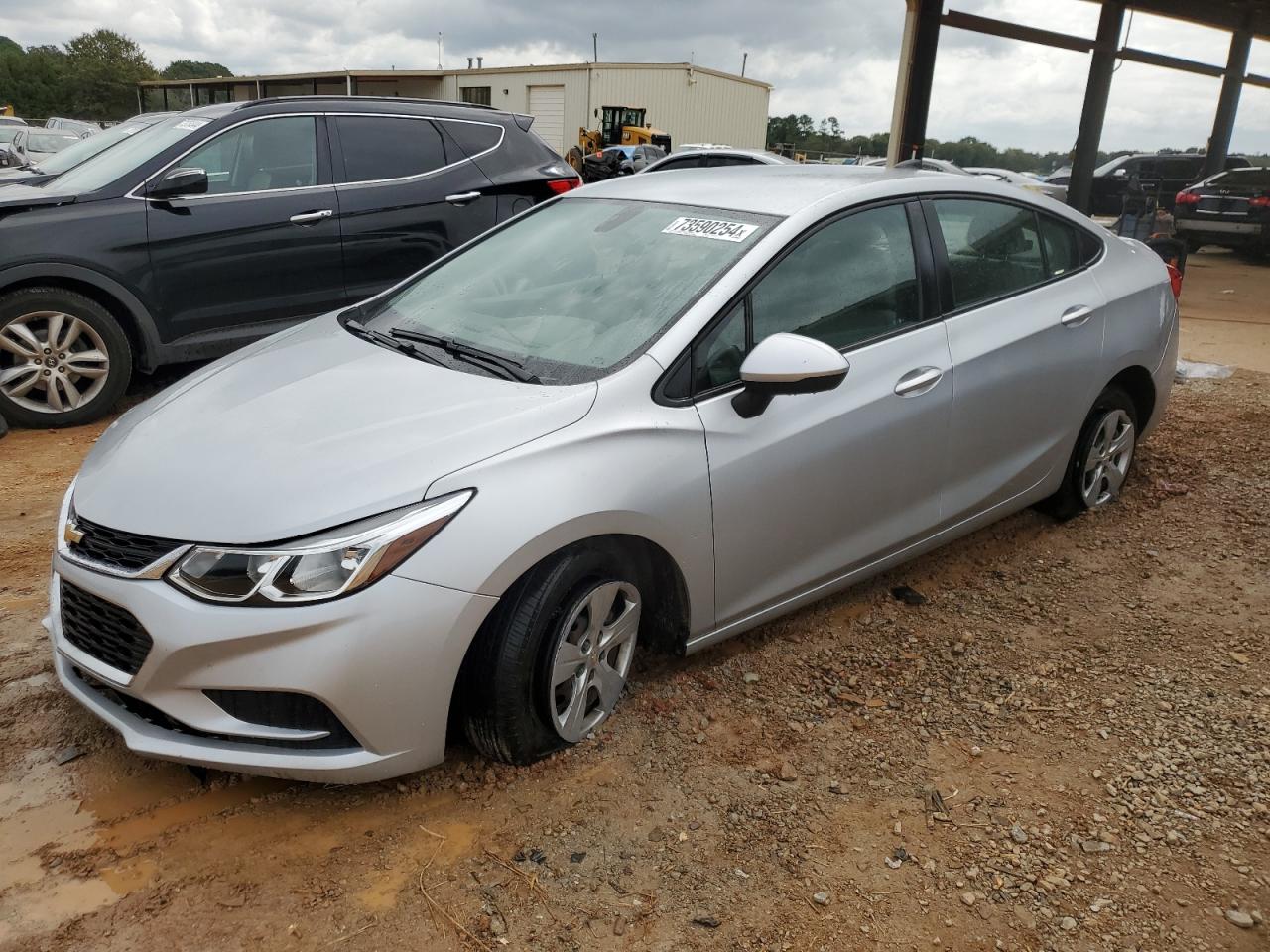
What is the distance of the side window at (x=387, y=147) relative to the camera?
6.15 meters

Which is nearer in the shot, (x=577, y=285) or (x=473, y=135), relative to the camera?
(x=577, y=285)

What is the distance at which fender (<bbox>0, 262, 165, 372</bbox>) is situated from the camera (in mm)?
5105

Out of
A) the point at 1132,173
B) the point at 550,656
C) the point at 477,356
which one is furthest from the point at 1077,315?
the point at 1132,173

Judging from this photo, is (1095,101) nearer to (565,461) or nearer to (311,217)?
(311,217)

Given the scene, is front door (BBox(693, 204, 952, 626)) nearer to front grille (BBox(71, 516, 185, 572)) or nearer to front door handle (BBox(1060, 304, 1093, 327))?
front door handle (BBox(1060, 304, 1093, 327))

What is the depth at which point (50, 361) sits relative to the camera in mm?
5328

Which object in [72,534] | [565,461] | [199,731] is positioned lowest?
[199,731]

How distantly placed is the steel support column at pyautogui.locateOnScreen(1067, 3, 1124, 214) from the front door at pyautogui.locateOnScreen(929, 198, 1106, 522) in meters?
12.3

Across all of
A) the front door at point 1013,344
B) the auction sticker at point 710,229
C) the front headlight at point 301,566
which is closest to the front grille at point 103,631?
the front headlight at point 301,566

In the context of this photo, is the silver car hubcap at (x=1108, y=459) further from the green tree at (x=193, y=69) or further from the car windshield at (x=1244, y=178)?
the green tree at (x=193, y=69)

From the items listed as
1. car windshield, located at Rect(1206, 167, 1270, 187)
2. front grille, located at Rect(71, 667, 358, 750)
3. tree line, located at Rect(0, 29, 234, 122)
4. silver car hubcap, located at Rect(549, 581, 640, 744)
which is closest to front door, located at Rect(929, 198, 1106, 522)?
silver car hubcap, located at Rect(549, 581, 640, 744)

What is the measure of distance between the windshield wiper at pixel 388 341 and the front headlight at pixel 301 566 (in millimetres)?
808

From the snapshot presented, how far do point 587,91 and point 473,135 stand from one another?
33.4m

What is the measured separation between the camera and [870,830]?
8.20ft
